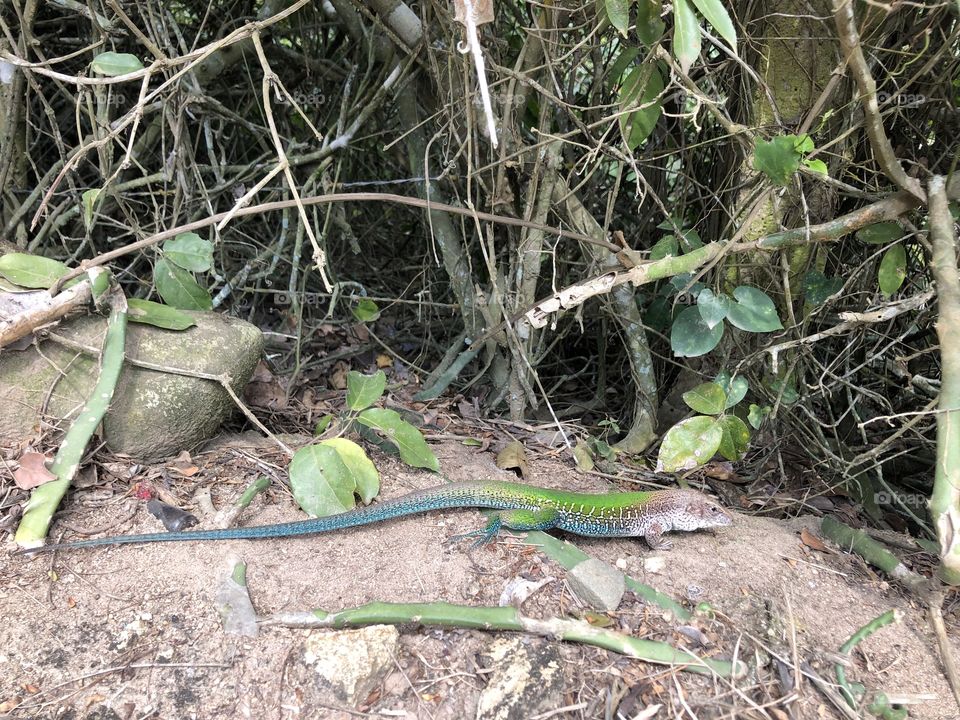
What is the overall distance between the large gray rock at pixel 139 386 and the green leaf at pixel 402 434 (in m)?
0.61

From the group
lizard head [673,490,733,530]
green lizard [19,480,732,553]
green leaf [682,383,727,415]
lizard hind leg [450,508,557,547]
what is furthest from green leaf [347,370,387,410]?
lizard head [673,490,733,530]

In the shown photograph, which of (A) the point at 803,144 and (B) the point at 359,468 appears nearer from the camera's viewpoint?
(A) the point at 803,144

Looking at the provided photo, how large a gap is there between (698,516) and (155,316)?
Result: 7.81ft

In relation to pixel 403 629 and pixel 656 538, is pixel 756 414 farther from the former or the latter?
pixel 403 629

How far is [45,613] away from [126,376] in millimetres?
937

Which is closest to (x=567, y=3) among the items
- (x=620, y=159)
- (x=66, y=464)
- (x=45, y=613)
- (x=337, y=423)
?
(x=620, y=159)

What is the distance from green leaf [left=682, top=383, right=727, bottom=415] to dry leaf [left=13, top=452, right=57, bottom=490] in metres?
2.33

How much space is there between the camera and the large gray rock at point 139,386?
98.5 inches

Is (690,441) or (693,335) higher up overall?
(693,335)

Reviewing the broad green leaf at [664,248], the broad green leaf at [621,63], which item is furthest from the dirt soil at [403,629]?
the broad green leaf at [621,63]

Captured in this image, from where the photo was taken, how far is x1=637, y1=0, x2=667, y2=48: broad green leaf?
1946 millimetres

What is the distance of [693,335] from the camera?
2.59m

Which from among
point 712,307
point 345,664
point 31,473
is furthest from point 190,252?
point 712,307

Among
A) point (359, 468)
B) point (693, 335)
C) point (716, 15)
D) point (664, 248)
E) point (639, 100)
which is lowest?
point (359, 468)
